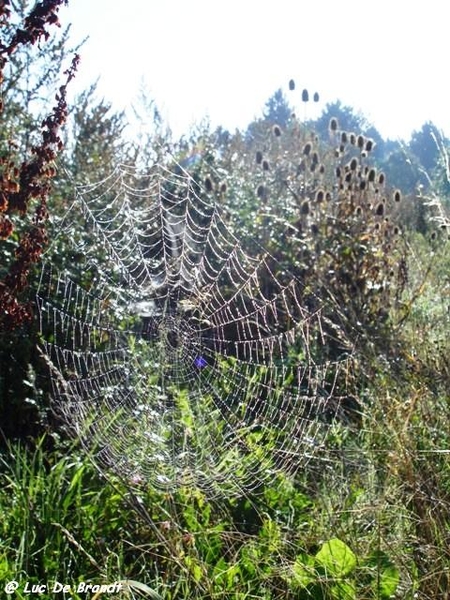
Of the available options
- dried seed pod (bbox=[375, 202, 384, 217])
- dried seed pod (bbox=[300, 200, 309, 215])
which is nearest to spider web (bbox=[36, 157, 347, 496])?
dried seed pod (bbox=[300, 200, 309, 215])

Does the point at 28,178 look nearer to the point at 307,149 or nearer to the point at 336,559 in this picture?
the point at 336,559

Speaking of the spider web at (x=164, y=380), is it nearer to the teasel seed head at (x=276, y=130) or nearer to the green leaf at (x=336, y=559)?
the green leaf at (x=336, y=559)

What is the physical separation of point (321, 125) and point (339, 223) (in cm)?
6427

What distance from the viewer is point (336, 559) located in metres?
2.70

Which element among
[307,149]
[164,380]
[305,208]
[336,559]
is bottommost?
[336,559]

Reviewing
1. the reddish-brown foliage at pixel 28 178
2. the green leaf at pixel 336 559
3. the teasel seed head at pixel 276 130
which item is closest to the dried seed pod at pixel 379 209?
the teasel seed head at pixel 276 130

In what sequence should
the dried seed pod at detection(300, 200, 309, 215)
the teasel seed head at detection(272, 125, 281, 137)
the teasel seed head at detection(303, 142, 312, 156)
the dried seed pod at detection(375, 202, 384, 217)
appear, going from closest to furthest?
the dried seed pod at detection(300, 200, 309, 215) → the dried seed pod at detection(375, 202, 384, 217) → the teasel seed head at detection(303, 142, 312, 156) → the teasel seed head at detection(272, 125, 281, 137)

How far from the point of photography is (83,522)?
3.15 metres

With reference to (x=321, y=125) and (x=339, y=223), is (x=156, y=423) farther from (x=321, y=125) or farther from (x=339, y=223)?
(x=321, y=125)

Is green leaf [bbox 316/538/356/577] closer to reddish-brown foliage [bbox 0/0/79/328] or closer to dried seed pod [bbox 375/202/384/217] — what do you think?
reddish-brown foliage [bbox 0/0/79/328]

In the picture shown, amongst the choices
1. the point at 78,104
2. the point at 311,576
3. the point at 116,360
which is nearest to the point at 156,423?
the point at 116,360

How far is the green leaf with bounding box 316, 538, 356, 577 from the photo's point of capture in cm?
267

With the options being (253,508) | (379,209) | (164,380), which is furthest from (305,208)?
(253,508)

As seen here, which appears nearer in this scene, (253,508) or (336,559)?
(336,559)
